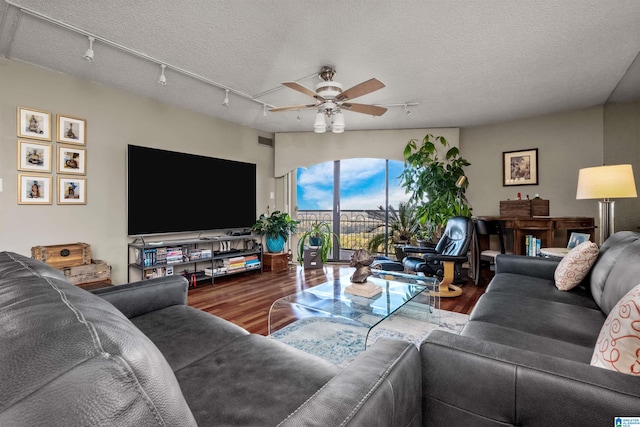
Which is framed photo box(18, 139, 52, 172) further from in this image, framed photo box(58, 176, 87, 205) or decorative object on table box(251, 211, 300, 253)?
decorative object on table box(251, 211, 300, 253)

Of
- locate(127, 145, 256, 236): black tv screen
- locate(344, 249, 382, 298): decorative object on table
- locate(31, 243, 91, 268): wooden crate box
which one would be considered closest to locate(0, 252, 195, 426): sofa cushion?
locate(344, 249, 382, 298): decorative object on table

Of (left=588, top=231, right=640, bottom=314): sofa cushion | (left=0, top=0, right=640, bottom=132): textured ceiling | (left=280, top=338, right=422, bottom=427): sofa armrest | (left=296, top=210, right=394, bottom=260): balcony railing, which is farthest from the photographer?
(left=296, top=210, right=394, bottom=260): balcony railing

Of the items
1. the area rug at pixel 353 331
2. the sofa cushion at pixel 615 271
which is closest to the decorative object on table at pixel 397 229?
the area rug at pixel 353 331

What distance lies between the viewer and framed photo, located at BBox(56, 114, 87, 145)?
316 cm

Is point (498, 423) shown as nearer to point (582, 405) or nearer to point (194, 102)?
point (582, 405)

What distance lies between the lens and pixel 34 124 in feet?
9.88

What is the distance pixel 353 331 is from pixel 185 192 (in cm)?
306

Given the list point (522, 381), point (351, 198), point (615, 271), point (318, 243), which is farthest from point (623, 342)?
point (351, 198)

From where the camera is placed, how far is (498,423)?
854 millimetres

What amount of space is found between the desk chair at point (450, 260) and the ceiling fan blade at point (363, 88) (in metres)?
2.01

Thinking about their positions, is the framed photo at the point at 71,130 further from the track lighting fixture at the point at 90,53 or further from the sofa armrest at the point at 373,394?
the sofa armrest at the point at 373,394

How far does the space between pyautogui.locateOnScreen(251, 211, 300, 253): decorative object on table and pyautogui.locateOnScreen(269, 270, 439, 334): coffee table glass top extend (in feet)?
7.10

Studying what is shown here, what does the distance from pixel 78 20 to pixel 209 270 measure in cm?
307

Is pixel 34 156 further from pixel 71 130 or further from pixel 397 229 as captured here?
pixel 397 229
